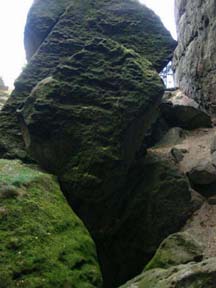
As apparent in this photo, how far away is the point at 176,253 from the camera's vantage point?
725 cm

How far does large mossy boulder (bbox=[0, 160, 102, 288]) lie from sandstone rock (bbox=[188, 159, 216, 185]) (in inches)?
195

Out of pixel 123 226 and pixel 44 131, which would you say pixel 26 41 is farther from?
pixel 123 226

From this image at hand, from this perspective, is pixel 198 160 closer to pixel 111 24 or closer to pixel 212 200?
pixel 212 200

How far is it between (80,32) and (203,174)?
6.28 m

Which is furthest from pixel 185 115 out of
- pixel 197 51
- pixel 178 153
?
pixel 178 153

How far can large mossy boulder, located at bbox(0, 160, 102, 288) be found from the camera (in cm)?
584

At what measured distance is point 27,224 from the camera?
6.56m

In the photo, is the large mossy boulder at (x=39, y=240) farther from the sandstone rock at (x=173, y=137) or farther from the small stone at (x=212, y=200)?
the sandstone rock at (x=173, y=137)

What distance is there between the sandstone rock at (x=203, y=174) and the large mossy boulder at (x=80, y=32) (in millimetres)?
3905

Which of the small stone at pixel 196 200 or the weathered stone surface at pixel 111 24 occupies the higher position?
the weathered stone surface at pixel 111 24

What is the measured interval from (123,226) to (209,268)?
19.2ft

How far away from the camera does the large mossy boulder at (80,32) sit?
11.7m

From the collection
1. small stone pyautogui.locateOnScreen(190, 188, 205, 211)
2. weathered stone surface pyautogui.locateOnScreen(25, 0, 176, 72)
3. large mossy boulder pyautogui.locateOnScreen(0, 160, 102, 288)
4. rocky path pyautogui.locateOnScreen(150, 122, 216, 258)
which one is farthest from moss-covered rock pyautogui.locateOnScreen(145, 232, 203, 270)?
weathered stone surface pyautogui.locateOnScreen(25, 0, 176, 72)

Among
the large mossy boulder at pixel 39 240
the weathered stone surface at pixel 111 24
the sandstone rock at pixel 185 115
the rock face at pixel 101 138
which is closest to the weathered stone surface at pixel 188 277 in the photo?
the large mossy boulder at pixel 39 240
